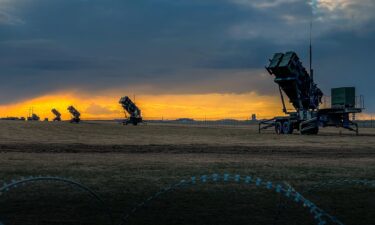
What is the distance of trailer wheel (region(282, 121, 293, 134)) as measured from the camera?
43.8 m

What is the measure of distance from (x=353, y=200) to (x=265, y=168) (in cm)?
561

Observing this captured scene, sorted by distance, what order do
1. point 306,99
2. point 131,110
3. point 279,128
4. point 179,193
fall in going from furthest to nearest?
point 131,110, point 279,128, point 306,99, point 179,193

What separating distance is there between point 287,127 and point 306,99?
123 inches

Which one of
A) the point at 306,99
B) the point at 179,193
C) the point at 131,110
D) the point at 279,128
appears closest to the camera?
the point at 179,193

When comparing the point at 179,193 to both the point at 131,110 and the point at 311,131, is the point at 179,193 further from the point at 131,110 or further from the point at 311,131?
the point at 131,110

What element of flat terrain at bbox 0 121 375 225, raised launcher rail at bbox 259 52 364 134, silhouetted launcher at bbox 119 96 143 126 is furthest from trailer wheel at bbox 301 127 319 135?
silhouetted launcher at bbox 119 96 143 126

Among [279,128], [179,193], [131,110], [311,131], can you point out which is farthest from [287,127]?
[131,110]

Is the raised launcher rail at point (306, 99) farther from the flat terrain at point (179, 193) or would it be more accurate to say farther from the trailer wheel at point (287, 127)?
the flat terrain at point (179, 193)

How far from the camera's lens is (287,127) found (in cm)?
4412

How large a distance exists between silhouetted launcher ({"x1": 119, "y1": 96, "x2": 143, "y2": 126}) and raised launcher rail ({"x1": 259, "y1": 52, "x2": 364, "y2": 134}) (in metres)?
48.5

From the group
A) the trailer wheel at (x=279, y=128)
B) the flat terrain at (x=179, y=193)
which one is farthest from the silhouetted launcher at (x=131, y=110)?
the flat terrain at (x=179, y=193)

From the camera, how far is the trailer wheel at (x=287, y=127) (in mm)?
43781

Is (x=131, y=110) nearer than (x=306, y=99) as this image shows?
No

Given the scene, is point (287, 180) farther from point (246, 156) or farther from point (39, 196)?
point (246, 156)
